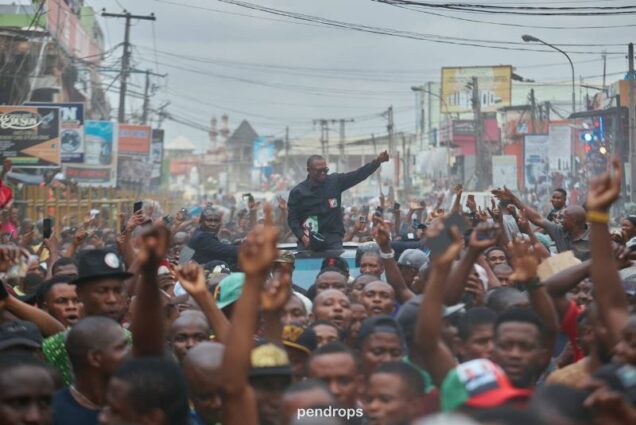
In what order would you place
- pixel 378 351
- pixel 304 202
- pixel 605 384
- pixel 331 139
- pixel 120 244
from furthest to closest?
pixel 331 139 → pixel 304 202 → pixel 120 244 → pixel 378 351 → pixel 605 384

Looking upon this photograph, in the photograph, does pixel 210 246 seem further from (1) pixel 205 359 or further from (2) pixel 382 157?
(1) pixel 205 359

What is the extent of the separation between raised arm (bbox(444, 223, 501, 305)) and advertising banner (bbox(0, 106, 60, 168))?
26044mm

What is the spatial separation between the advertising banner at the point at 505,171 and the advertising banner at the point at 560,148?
15.2 ft

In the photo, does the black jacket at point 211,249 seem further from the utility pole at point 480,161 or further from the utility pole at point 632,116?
the utility pole at point 480,161

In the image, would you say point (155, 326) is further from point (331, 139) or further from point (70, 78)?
point (331, 139)

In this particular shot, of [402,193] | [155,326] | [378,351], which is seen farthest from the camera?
[402,193]

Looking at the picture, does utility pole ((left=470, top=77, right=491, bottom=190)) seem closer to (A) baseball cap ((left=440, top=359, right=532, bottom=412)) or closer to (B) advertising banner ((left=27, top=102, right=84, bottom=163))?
(B) advertising banner ((left=27, top=102, right=84, bottom=163))

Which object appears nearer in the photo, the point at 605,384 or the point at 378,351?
the point at 605,384

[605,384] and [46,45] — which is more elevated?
[46,45]

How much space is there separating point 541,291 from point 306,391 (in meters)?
2.01

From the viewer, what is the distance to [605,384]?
14.3 feet

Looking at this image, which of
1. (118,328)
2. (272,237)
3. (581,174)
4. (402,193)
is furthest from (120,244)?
(402,193)

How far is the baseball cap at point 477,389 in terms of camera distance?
418cm

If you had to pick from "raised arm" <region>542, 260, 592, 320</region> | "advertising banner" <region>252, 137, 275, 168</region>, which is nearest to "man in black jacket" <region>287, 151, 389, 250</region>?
"raised arm" <region>542, 260, 592, 320</region>
